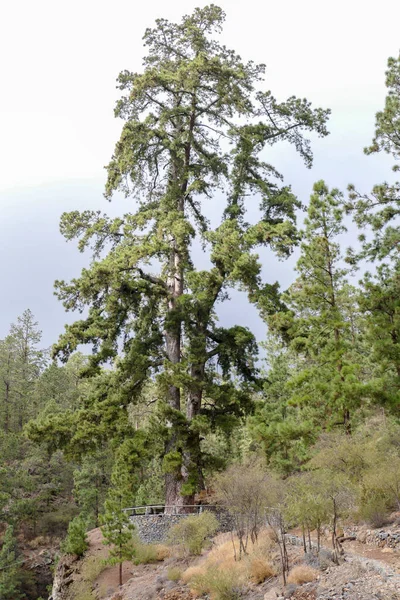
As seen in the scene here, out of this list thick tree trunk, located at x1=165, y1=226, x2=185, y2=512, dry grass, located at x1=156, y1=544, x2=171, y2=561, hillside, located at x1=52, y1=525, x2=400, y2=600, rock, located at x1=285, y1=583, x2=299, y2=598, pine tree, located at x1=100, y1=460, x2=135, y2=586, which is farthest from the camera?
thick tree trunk, located at x1=165, y1=226, x2=185, y2=512

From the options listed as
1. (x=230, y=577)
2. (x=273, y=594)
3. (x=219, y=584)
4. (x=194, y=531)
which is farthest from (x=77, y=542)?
(x=273, y=594)

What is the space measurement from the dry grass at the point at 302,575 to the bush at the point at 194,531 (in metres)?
5.86

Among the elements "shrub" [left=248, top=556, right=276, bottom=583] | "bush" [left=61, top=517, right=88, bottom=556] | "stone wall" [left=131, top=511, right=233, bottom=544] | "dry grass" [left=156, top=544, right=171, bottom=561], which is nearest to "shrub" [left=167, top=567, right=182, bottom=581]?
"dry grass" [left=156, top=544, right=171, bottom=561]

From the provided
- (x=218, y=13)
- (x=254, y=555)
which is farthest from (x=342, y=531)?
(x=218, y=13)

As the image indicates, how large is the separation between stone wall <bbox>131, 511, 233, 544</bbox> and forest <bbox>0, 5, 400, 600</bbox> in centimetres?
69

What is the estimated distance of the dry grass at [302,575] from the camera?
11297mm

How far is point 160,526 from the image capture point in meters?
19.5

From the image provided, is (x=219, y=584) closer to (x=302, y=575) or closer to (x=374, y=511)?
(x=302, y=575)

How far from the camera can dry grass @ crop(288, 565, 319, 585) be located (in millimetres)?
11297

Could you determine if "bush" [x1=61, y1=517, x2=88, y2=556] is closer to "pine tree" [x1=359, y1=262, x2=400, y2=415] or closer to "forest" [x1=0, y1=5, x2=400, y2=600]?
"forest" [x1=0, y1=5, x2=400, y2=600]

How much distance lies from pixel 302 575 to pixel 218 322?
13.0 m

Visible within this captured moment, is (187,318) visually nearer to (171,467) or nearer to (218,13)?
(171,467)

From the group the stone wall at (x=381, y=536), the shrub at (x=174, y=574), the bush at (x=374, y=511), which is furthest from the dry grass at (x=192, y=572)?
the bush at (x=374, y=511)

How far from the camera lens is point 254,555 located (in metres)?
13.9
